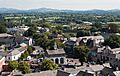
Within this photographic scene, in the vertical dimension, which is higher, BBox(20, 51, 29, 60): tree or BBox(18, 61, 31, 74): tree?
BBox(18, 61, 31, 74): tree

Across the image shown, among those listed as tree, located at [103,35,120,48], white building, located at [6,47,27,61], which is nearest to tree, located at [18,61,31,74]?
white building, located at [6,47,27,61]

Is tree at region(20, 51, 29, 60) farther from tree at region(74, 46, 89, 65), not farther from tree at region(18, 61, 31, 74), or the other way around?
tree at region(18, 61, 31, 74)

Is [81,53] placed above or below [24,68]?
below

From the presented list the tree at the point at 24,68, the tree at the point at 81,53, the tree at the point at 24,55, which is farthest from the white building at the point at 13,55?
the tree at the point at 24,68

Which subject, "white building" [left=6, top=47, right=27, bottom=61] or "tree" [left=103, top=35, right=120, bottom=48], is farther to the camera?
"tree" [left=103, top=35, right=120, bottom=48]

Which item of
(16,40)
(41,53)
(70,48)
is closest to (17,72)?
(41,53)

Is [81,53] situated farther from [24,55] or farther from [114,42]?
[114,42]

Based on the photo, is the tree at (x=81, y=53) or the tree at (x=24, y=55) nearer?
the tree at (x=81, y=53)

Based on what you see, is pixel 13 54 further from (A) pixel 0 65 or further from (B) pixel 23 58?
(A) pixel 0 65

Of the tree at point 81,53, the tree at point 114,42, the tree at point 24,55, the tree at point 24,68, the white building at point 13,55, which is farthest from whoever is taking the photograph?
the tree at point 114,42

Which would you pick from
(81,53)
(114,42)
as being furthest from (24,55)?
(114,42)

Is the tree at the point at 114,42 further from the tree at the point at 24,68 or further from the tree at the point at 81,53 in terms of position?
the tree at the point at 24,68
